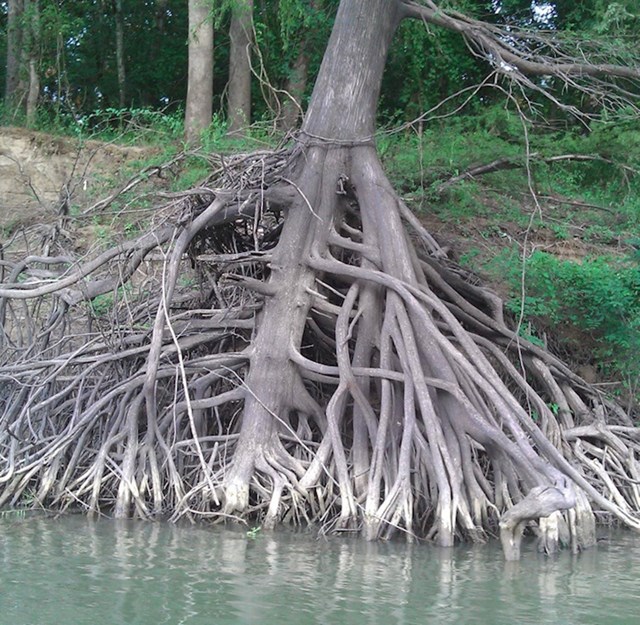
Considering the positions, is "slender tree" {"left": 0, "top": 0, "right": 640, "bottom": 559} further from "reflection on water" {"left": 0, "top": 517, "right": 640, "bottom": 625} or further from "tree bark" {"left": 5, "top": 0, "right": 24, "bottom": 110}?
"tree bark" {"left": 5, "top": 0, "right": 24, "bottom": 110}

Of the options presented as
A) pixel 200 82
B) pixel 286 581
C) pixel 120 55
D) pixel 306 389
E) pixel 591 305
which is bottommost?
pixel 286 581

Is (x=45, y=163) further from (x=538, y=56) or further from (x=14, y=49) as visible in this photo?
(x=538, y=56)

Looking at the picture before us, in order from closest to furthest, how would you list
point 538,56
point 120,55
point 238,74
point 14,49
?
point 538,56 < point 238,74 < point 14,49 < point 120,55

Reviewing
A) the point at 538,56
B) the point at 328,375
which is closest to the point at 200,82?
the point at 538,56

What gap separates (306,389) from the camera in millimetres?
9086

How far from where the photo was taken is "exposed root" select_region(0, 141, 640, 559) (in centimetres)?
762

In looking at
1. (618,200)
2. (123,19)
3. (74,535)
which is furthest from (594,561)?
(123,19)

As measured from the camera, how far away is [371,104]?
9.64 m

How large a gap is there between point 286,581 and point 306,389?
3.06 metres

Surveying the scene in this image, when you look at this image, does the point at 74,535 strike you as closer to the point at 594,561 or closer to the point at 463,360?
the point at 463,360

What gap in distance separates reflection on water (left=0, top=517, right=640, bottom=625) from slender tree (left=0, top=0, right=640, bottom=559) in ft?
1.26

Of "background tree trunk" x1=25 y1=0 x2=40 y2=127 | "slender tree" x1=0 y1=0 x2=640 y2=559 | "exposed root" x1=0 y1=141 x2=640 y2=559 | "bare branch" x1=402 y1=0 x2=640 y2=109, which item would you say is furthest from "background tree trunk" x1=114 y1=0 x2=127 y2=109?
"bare branch" x1=402 y1=0 x2=640 y2=109

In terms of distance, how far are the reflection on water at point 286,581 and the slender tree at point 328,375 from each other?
38 cm

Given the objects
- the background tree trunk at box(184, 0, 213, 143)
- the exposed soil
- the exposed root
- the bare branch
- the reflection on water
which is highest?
the background tree trunk at box(184, 0, 213, 143)
